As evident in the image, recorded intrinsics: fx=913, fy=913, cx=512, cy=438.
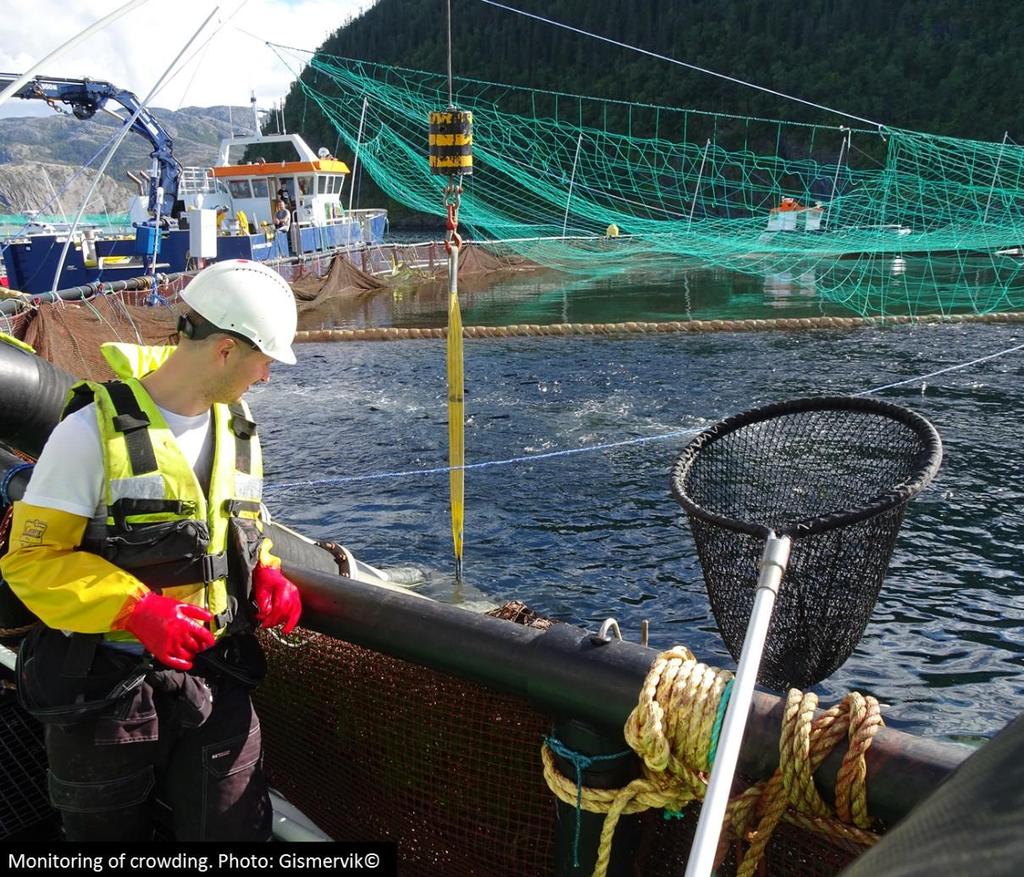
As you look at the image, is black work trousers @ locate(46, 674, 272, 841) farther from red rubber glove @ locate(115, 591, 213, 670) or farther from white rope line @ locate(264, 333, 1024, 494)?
white rope line @ locate(264, 333, 1024, 494)

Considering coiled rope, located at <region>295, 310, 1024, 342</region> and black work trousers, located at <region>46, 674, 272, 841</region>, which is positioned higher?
black work trousers, located at <region>46, 674, 272, 841</region>

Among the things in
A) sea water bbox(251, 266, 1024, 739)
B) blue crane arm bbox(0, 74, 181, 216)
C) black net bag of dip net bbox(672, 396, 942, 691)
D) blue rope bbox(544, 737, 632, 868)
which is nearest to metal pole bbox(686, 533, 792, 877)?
black net bag of dip net bbox(672, 396, 942, 691)

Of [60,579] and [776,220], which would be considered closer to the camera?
[60,579]

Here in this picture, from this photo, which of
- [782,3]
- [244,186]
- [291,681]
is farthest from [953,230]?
[782,3]

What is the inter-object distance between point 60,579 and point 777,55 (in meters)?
79.0

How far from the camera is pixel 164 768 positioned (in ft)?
7.74

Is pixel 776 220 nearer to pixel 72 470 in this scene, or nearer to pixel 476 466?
pixel 476 466

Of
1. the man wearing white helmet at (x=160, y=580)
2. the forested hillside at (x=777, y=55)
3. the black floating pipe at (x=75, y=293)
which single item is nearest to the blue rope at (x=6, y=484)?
the man wearing white helmet at (x=160, y=580)

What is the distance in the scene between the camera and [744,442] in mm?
3141

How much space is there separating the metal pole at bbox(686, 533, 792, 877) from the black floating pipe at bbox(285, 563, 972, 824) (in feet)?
0.59

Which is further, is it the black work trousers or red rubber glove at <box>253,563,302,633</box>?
red rubber glove at <box>253,563,302,633</box>

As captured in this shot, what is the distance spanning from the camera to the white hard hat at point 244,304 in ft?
7.43

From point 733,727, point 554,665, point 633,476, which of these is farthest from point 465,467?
point 733,727

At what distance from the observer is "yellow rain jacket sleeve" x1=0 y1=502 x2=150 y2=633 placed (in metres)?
2.04
